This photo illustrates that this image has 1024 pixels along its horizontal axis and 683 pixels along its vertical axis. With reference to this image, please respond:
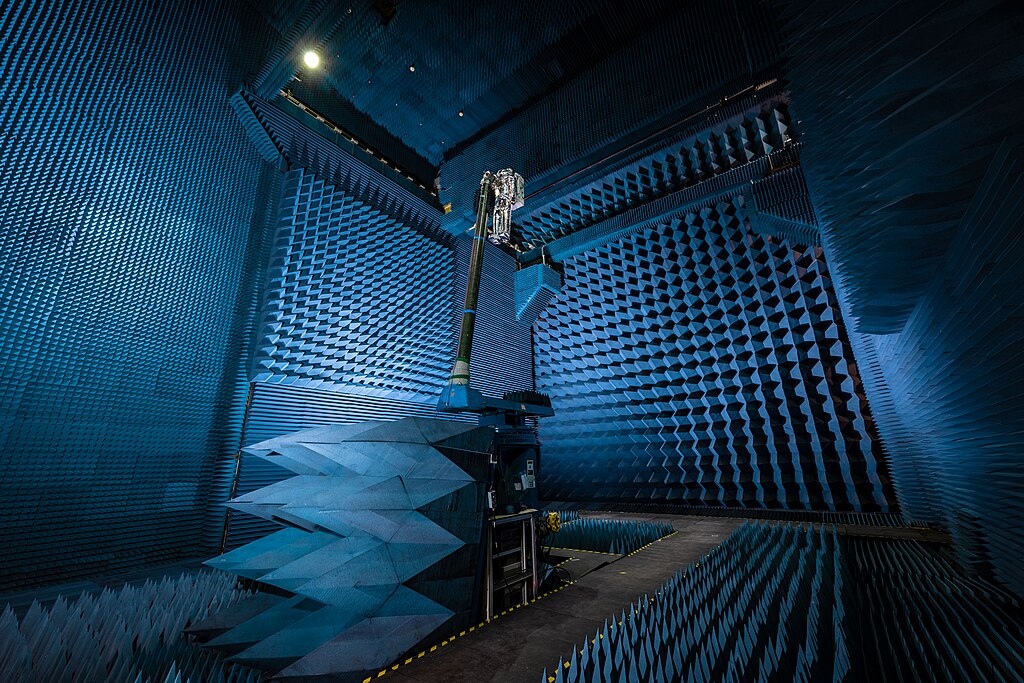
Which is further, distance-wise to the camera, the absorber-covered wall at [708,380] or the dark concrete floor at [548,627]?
the absorber-covered wall at [708,380]

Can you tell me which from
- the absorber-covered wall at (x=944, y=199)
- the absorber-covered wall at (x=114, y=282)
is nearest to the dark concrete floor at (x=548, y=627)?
the absorber-covered wall at (x=944, y=199)

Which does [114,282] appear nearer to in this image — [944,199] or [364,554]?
[364,554]

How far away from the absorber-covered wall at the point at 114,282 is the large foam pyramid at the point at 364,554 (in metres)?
2.84

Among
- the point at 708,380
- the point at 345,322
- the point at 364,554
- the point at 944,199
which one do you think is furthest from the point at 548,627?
the point at 708,380

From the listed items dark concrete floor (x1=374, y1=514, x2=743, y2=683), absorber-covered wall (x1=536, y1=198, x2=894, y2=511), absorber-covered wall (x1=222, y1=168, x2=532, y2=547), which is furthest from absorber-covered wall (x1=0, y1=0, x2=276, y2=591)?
absorber-covered wall (x1=536, y1=198, x2=894, y2=511)

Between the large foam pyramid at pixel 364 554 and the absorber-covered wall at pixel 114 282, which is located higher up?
the absorber-covered wall at pixel 114 282

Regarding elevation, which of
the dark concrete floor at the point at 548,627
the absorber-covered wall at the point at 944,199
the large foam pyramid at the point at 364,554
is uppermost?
the absorber-covered wall at the point at 944,199

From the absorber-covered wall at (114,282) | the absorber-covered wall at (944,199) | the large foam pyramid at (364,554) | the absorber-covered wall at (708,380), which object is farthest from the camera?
the absorber-covered wall at (708,380)

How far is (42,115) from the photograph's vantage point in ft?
15.2

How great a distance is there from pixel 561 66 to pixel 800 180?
19.3 ft

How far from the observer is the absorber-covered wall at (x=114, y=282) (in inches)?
171

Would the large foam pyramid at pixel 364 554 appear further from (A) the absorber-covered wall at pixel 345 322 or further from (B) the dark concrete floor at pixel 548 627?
(A) the absorber-covered wall at pixel 345 322

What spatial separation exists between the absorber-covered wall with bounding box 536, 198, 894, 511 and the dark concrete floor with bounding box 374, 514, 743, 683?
363 cm

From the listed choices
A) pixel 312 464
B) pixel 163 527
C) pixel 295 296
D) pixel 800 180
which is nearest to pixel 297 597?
pixel 312 464
